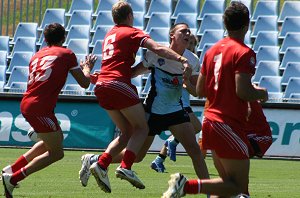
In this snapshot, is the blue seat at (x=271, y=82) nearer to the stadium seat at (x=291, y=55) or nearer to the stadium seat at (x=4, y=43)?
the stadium seat at (x=291, y=55)

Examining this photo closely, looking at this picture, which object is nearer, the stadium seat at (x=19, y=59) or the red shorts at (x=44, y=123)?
the red shorts at (x=44, y=123)

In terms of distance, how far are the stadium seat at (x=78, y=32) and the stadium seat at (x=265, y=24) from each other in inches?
177

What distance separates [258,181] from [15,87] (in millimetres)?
11646

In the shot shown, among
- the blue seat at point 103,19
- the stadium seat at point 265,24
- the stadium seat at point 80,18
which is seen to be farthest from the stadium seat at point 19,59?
the stadium seat at point 265,24

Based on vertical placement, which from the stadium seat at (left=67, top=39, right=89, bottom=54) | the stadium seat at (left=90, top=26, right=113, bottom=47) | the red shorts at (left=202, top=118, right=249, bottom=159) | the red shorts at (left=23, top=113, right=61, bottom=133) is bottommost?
the stadium seat at (left=67, top=39, right=89, bottom=54)

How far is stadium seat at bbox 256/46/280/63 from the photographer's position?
78.5ft

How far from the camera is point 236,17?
28.1ft

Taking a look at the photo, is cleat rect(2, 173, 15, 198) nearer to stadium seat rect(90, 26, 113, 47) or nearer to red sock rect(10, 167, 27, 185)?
red sock rect(10, 167, 27, 185)

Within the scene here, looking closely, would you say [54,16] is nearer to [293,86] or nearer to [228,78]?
[293,86]

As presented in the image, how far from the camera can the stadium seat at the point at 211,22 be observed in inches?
996

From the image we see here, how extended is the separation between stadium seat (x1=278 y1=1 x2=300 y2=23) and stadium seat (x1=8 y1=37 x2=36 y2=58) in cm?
670

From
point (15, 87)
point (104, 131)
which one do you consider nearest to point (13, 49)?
point (15, 87)

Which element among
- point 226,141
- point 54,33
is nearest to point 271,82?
point 54,33

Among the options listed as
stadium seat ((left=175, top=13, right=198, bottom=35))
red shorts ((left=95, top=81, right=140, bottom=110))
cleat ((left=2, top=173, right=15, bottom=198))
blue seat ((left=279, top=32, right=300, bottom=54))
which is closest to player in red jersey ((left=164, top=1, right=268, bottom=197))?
red shorts ((left=95, top=81, right=140, bottom=110))
